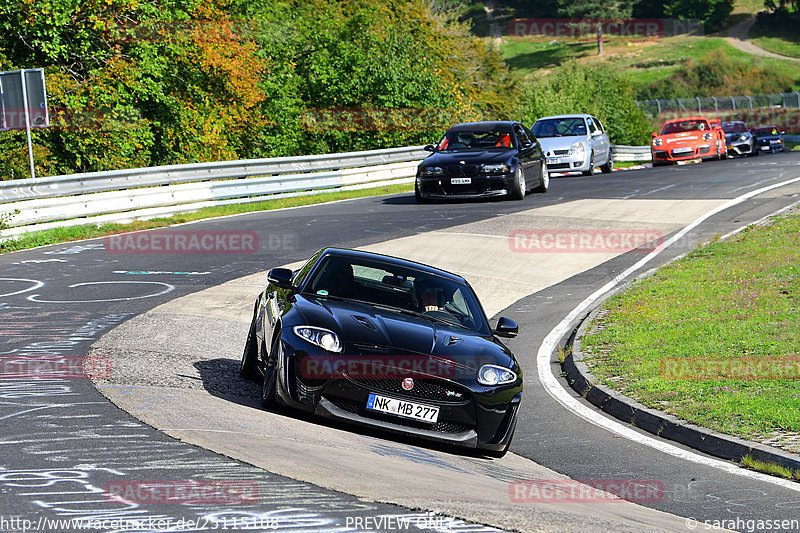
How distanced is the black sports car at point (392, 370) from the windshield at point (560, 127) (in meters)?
23.1

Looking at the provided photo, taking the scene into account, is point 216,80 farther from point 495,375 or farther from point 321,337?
point 495,375

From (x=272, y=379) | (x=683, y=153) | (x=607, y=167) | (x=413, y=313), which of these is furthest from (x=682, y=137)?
(x=272, y=379)

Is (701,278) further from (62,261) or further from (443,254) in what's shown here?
(62,261)

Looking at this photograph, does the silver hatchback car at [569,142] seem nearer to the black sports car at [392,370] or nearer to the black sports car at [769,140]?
the black sports car at [769,140]

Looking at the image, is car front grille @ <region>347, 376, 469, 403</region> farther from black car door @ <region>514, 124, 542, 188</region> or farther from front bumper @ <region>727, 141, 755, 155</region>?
front bumper @ <region>727, 141, 755, 155</region>

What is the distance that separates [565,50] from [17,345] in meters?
122

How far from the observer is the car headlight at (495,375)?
24.2 ft

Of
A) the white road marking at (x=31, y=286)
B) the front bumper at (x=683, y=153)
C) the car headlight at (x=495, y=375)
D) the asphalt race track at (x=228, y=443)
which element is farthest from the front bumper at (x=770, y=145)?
the car headlight at (x=495, y=375)

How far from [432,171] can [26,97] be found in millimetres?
8689

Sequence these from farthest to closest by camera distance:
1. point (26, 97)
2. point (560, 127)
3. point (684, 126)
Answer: point (684, 126), point (560, 127), point (26, 97)

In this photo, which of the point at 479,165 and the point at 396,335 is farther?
the point at 479,165

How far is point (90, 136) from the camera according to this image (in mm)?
28219

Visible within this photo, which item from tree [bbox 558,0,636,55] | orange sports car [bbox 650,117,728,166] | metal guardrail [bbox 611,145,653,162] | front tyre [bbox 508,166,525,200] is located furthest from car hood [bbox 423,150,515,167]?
tree [bbox 558,0,636,55]

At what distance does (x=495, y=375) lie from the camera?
746cm
